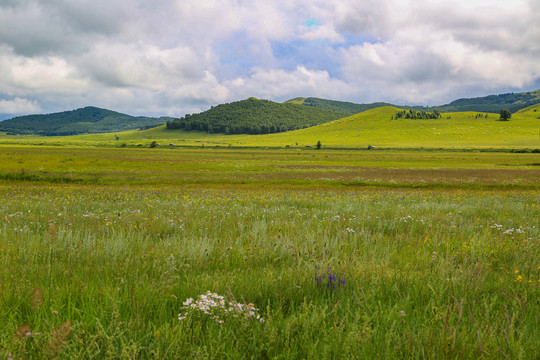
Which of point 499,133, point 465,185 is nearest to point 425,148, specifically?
point 499,133

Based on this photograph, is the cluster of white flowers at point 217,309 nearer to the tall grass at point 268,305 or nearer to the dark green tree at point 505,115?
the tall grass at point 268,305

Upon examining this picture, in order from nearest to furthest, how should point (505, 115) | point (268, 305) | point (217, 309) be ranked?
point (268, 305) → point (217, 309) → point (505, 115)

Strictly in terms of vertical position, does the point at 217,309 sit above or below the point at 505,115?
below

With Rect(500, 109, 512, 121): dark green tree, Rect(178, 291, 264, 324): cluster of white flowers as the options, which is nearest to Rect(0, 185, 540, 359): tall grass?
Rect(178, 291, 264, 324): cluster of white flowers

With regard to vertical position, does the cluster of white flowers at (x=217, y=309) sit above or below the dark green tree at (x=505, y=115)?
below

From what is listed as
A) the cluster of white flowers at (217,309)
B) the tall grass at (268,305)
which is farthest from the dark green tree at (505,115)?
the cluster of white flowers at (217,309)

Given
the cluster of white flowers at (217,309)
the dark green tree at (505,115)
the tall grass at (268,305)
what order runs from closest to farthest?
the tall grass at (268,305)
the cluster of white flowers at (217,309)
the dark green tree at (505,115)

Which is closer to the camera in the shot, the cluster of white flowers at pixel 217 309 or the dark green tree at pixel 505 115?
the cluster of white flowers at pixel 217 309

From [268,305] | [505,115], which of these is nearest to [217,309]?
[268,305]

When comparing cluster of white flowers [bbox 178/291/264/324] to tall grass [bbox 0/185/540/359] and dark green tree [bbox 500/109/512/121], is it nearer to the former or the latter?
tall grass [bbox 0/185/540/359]

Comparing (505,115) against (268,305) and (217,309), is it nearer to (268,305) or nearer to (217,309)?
(268,305)

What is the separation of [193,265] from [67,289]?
1480 mm

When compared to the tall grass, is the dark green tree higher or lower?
higher

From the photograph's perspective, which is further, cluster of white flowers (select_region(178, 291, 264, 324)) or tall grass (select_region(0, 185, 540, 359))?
cluster of white flowers (select_region(178, 291, 264, 324))
